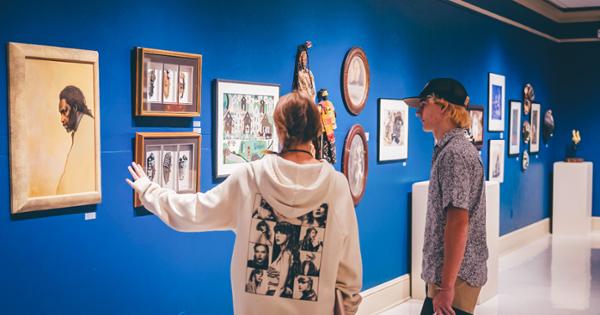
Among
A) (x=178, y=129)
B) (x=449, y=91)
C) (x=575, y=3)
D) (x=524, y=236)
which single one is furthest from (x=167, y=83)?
A: (x=575, y=3)

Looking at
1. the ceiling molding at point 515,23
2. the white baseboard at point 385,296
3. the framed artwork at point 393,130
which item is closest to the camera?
the white baseboard at point 385,296

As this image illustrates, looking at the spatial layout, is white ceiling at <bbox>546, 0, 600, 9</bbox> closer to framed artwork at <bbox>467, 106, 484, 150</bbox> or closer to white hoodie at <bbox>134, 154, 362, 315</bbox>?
framed artwork at <bbox>467, 106, 484, 150</bbox>

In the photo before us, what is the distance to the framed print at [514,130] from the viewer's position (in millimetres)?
10164

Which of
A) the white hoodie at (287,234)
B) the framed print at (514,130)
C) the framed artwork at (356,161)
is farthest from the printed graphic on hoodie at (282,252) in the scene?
the framed print at (514,130)

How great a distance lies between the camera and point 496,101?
9586 mm

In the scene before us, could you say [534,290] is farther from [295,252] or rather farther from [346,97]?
[295,252]

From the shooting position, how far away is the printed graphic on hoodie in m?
2.62

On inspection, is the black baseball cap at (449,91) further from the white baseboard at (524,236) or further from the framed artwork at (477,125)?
the white baseboard at (524,236)

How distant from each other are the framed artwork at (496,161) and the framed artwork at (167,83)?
583 cm

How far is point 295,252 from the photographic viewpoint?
263cm

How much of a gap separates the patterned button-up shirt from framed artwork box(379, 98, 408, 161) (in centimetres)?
336

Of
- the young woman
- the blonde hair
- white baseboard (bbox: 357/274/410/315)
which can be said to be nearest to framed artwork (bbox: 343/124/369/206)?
white baseboard (bbox: 357/274/410/315)

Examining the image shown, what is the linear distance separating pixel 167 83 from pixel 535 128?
334 inches

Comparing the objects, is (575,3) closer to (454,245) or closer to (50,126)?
(454,245)
